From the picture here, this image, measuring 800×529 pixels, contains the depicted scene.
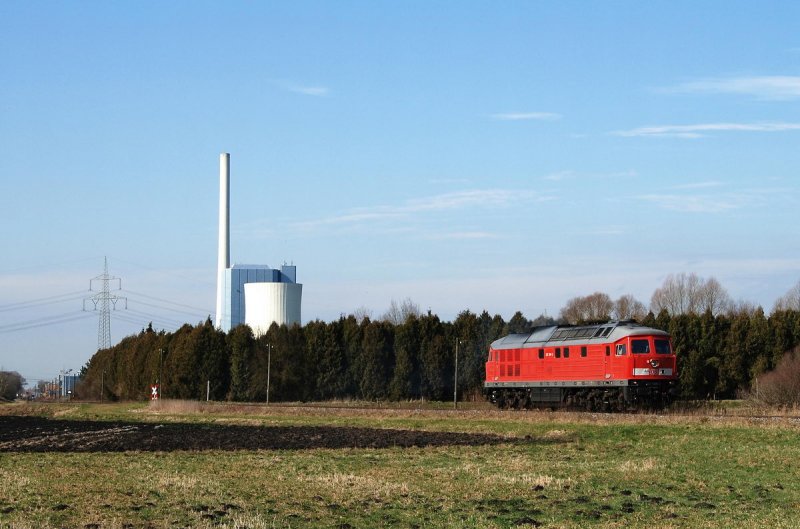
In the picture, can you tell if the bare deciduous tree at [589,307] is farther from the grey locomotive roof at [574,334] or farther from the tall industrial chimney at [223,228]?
the grey locomotive roof at [574,334]

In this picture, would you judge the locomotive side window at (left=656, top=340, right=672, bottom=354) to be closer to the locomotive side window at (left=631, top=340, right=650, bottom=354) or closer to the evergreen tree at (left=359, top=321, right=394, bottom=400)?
the locomotive side window at (left=631, top=340, right=650, bottom=354)

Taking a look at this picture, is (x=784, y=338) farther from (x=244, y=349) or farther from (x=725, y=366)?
(x=244, y=349)

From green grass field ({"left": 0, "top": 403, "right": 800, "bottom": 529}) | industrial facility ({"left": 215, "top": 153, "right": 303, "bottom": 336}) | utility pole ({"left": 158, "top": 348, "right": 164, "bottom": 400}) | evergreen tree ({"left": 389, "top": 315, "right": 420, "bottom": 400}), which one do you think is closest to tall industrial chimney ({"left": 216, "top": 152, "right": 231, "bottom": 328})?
industrial facility ({"left": 215, "top": 153, "right": 303, "bottom": 336})

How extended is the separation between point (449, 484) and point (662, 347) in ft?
105

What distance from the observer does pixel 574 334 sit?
60625 mm

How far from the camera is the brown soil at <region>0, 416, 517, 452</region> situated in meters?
40.3

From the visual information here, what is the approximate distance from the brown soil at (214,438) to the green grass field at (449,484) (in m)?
2.03

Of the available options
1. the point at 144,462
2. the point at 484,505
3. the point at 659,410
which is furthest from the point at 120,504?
the point at 659,410

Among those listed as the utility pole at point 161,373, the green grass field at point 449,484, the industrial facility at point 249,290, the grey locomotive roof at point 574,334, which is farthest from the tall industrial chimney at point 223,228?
the green grass field at point 449,484

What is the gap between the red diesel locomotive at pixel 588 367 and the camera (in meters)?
55.1

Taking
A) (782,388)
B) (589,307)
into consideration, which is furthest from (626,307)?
(782,388)

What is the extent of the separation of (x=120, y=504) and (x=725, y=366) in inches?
2791

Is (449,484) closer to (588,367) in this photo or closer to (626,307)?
(588,367)

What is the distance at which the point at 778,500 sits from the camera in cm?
2306
